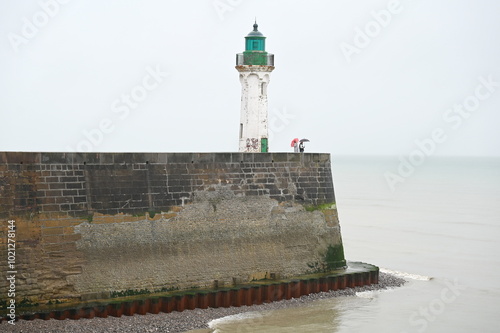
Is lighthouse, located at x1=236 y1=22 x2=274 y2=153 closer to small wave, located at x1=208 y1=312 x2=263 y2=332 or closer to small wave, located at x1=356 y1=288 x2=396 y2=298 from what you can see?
small wave, located at x1=356 y1=288 x2=396 y2=298

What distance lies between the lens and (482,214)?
130 feet

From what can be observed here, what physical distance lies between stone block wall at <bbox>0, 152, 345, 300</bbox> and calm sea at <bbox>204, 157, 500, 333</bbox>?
1.39 metres

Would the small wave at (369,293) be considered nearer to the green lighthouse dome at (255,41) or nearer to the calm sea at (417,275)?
the calm sea at (417,275)

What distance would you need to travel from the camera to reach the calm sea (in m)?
16.4

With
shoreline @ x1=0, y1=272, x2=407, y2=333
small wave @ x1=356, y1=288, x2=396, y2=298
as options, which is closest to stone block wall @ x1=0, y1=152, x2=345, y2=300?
shoreline @ x1=0, y1=272, x2=407, y2=333

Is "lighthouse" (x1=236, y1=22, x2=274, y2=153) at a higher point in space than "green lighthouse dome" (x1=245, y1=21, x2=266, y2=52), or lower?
lower

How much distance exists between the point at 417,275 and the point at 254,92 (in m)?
6.66

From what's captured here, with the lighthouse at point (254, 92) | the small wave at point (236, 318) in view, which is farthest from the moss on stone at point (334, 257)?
the lighthouse at point (254, 92)

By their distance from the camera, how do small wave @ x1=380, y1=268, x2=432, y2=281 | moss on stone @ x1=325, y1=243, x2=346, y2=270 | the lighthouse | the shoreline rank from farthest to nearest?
small wave @ x1=380, y1=268, x2=432, y2=281 → the lighthouse → moss on stone @ x1=325, y1=243, x2=346, y2=270 → the shoreline

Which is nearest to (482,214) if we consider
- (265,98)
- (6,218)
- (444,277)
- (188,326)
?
(444,277)

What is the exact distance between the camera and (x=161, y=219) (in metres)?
15.9

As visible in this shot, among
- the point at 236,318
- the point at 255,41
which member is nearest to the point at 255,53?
the point at 255,41

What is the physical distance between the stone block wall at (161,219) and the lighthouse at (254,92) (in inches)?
93.4

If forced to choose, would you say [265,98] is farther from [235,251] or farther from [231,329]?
[231,329]
